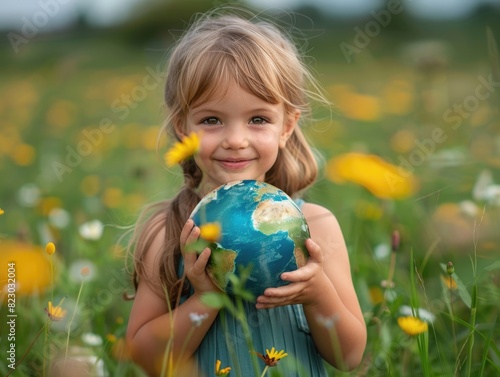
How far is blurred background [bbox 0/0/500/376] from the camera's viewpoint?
92.2 inches

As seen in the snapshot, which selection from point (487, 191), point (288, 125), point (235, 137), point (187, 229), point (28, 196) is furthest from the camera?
point (28, 196)

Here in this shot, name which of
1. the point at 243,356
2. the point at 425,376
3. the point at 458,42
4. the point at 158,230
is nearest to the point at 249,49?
the point at 158,230

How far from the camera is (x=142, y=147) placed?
568 centimetres

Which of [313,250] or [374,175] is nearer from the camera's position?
[313,250]

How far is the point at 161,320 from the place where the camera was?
1964 mm

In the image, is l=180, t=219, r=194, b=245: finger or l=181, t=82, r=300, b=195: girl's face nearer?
l=180, t=219, r=194, b=245: finger

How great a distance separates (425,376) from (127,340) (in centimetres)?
74

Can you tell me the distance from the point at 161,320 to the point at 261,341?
9.6 inches

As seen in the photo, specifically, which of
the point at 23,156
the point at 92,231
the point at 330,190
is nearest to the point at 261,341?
the point at 92,231

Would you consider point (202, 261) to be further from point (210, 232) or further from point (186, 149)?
point (186, 149)

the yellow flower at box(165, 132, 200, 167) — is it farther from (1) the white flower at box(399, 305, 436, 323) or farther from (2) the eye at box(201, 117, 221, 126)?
(1) the white flower at box(399, 305, 436, 323)

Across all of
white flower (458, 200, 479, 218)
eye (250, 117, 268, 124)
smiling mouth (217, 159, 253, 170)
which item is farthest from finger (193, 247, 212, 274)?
white flower (458, 200, 479, 218)

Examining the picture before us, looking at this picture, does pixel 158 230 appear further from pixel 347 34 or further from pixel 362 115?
pixel 347 34

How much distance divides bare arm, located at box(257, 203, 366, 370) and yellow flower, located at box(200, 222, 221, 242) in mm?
169
